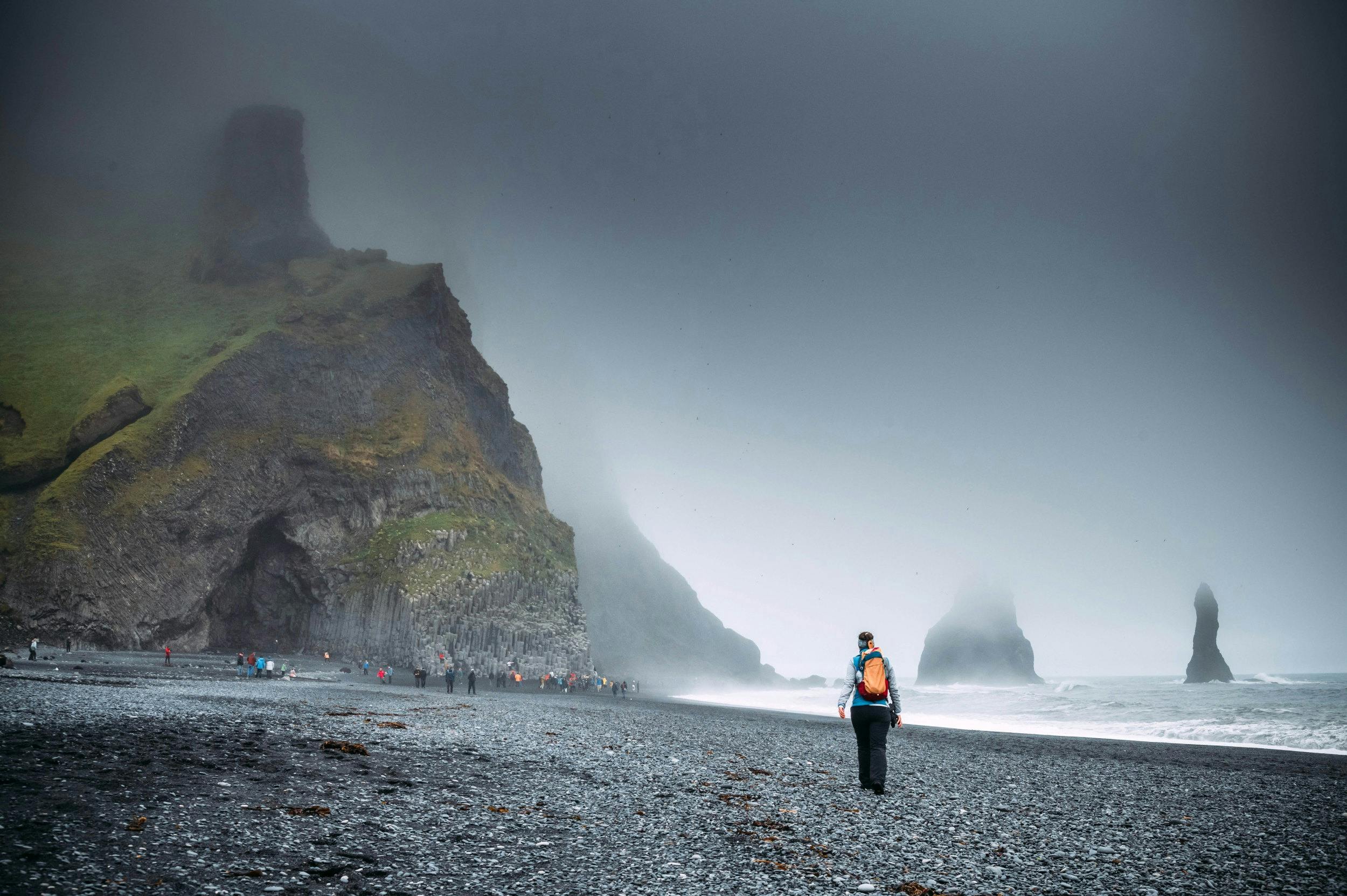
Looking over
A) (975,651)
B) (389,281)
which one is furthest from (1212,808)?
(975,651)

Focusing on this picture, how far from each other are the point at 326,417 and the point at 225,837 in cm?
9625

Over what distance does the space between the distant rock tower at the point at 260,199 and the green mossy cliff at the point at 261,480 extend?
29.9ft

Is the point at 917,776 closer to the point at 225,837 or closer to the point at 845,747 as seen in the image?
the point at 845,747

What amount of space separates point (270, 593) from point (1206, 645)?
15474 cm

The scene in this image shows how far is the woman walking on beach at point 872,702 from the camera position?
12.9 m

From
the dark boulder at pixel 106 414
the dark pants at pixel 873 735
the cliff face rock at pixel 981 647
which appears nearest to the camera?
the dark pants at pixel 873 735

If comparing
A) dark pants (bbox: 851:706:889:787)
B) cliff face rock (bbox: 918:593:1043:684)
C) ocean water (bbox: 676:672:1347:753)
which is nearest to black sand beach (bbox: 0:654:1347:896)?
dark pants (bbox: 851:706:889:787)

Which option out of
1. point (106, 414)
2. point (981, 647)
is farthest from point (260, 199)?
point (981, 647)

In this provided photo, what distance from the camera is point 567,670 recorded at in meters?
91.1

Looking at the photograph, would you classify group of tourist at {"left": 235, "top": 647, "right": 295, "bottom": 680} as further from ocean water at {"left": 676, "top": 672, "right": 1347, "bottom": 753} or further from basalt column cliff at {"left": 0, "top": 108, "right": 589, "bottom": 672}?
ocean water at {"left": 676, "top": 672, "right": 1347, "bottom": 753}

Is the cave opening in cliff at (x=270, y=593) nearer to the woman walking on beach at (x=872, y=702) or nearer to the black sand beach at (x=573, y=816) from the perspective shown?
the black sand beach at (x=573, y=816)

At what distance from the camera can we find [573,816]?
9.88m

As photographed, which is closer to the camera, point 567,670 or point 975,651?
point 567,670

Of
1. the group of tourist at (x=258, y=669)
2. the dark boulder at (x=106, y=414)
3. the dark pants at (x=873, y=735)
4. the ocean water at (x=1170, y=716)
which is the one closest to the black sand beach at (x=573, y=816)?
the dark pants at (x=873, y=735)
